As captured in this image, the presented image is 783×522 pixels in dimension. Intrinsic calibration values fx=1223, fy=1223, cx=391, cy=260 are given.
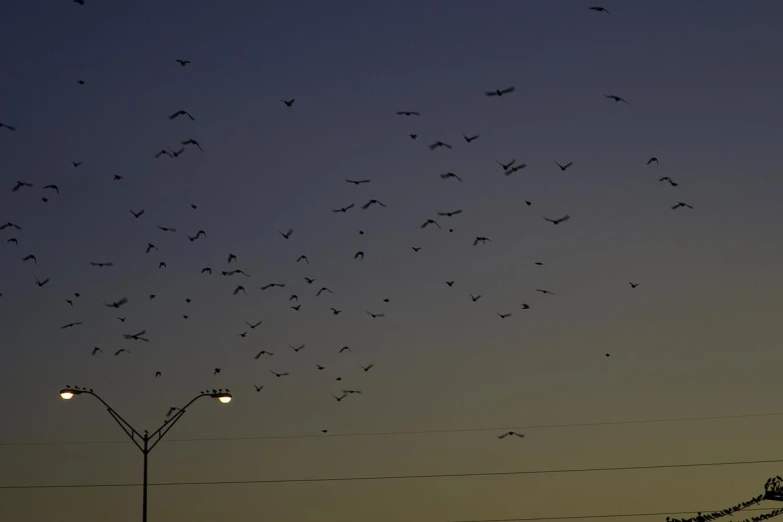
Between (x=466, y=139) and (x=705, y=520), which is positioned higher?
(x=466, y=139)

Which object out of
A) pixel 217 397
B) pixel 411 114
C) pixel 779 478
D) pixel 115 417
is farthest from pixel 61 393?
pixel 779 478

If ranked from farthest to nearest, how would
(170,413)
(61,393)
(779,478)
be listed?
1. (779,478)
2. (170,413)
3. (61,393)

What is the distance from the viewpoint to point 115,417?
38.2 meters

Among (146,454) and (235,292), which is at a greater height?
(235,292)

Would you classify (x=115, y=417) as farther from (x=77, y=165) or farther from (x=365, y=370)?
(x=365, y=370)

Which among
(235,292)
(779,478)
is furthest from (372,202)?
(779,478)

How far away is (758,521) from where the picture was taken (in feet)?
175

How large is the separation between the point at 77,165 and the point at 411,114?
47.5 ft

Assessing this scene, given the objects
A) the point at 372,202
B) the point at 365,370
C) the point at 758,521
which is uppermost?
the point at 372,202

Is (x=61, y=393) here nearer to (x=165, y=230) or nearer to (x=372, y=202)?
(x=165, y=230)

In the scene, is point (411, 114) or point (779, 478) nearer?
point (411, 114)

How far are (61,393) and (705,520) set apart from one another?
1297 inches

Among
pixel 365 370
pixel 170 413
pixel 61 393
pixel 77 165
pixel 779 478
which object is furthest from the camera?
pixel 365 370

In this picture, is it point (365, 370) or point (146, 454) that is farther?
point (365, 370)
